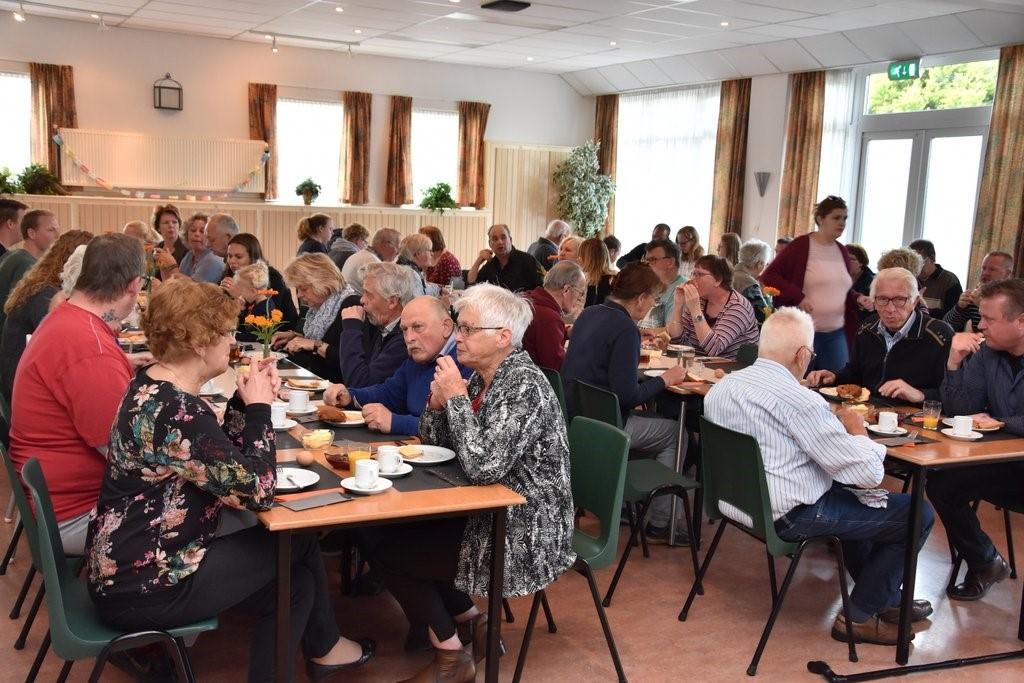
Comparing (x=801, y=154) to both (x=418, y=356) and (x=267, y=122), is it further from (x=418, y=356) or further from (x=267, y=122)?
(x=418, y=356)

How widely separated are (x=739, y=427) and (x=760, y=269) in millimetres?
5580

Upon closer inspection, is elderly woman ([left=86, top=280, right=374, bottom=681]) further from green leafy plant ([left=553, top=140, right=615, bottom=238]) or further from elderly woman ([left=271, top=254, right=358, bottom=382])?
green leafy plant ([left=553, top=140, right=615, bottom=238])

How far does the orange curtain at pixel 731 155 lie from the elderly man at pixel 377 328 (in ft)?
30.5

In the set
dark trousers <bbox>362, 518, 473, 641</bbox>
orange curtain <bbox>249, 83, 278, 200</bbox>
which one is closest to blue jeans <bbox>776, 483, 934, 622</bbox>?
dark trousers <bbox>362, 518, 473, 641</bbox>

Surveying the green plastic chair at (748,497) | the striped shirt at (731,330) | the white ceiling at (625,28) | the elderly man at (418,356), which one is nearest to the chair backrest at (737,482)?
the green plastic chair at (748,497)

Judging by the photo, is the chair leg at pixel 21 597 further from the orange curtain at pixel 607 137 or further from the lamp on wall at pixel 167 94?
the orange curtain at pixel 607 137

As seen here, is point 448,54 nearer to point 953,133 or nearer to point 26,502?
point 953,133

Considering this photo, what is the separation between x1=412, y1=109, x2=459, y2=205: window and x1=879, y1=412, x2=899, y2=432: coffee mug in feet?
37.9

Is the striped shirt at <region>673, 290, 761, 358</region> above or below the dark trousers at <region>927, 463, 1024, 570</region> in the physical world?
above

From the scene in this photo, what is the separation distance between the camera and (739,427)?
3457 millimetres

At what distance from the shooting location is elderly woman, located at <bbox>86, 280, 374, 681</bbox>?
2.36m

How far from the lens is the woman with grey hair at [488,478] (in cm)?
282

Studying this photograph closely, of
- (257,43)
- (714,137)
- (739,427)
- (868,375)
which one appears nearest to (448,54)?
(257,43)

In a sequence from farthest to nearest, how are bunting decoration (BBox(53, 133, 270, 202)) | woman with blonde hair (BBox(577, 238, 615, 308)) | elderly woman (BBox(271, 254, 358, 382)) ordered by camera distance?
bunting decoration (BBox(53, 133, 270, 202)), woman with blonde hair (BBox(577, 238, 615, 308)), elderly woman (BBox(271, 254, 358, 382))
